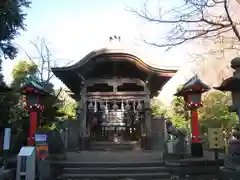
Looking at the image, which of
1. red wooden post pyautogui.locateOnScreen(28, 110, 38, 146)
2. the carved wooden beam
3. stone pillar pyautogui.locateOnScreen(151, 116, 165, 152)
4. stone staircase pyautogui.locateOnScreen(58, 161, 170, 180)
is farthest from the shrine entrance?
stone staircase pyautogui.locateOnScreen(58, 161, 170, 180)

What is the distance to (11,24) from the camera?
45.2ft

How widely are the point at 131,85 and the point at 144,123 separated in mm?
2837

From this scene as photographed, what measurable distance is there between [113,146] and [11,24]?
840 cm

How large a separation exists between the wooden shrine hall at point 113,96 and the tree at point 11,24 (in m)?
2.55

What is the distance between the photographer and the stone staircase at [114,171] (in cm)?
912

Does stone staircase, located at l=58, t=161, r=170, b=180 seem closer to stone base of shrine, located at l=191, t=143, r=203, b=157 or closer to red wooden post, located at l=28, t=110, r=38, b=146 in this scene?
red wooden post, located at l=28, t=110, r=38, b=146

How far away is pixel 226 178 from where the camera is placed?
26.7 feet

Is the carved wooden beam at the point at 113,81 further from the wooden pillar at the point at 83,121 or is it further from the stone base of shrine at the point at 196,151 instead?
the stone base of shrine at the point at 196,151

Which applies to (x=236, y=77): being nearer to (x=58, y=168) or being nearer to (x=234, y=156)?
(x=234, y=156)

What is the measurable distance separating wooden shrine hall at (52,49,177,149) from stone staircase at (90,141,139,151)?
0.48m

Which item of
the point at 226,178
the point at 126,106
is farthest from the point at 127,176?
the point at 126,106

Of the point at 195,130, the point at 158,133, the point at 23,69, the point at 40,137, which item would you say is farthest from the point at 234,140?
the point at 23,69

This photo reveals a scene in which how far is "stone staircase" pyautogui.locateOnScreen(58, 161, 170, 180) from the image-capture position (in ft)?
29.9

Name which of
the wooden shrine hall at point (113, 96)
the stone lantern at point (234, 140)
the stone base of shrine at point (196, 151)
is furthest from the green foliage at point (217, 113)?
the stone lantern at point (234, 140)
